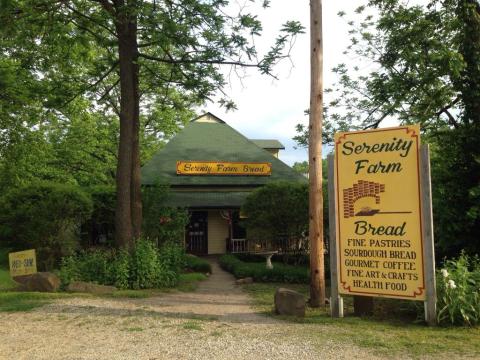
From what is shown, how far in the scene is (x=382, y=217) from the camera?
7980mm

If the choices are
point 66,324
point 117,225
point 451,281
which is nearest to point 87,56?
point 117,225

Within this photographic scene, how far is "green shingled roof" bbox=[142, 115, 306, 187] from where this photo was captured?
2517cm

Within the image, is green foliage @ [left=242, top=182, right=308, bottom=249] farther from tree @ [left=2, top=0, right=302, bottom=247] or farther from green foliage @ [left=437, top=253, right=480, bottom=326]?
green foliage @ [left=437, top=253, right=480, bottom=326]

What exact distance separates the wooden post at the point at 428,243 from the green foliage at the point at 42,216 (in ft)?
41.2

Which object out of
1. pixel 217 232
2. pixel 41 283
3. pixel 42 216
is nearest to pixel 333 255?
pixel 41 283

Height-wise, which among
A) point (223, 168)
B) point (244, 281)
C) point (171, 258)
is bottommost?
point (244, 281)

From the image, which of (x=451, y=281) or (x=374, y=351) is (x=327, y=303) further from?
(x=374, y=351)

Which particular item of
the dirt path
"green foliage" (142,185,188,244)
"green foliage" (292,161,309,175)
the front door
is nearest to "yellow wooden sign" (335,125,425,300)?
the dirt path

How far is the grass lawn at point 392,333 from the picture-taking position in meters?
6.09

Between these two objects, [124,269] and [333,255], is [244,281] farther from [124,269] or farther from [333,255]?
[333,255]

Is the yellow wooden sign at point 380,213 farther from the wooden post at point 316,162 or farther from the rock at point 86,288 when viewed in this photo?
the rock at point 86,288

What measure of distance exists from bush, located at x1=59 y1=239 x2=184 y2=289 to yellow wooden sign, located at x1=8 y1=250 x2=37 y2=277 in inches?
33.0

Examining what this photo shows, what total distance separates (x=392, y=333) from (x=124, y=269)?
23.9 feet

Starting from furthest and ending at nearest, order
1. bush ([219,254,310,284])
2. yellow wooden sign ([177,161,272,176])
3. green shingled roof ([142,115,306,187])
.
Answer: yellow wooden sign ([177,161,272,176]) → green shingled roof ([142,115,306,187]) → bush ([219,254,310,284])
